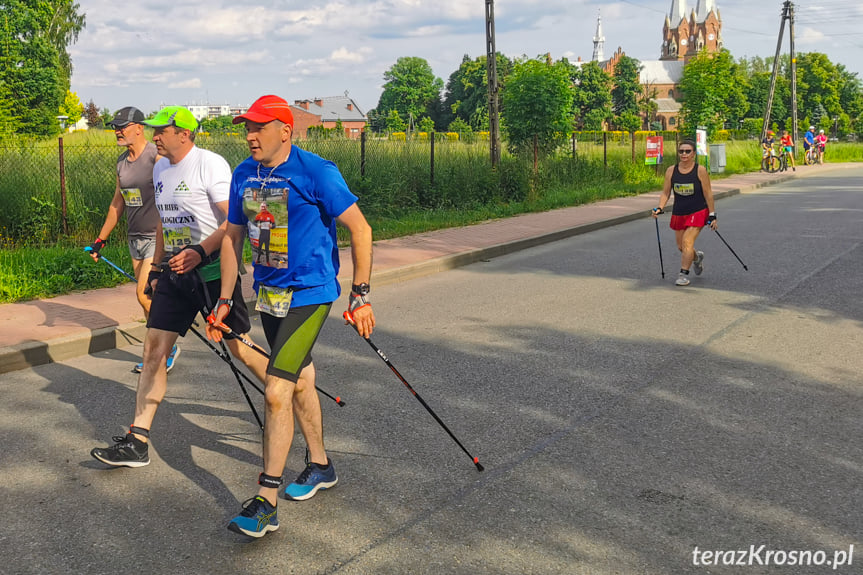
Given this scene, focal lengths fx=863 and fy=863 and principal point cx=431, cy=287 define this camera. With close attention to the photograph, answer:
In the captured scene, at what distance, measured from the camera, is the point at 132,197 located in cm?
648

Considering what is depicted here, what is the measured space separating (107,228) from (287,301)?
131 inches

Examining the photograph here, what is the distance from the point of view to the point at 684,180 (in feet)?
34.1

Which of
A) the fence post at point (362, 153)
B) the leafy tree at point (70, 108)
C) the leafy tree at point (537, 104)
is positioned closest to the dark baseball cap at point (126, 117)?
the fence post at point (362, 153)

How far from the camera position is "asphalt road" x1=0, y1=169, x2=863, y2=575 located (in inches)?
142

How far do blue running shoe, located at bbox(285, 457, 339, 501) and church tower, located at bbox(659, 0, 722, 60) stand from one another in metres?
186

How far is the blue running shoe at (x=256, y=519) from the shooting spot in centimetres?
362

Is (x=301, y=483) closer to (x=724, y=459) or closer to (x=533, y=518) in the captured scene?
(x=533, y=518)

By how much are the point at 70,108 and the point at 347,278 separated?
72829mm

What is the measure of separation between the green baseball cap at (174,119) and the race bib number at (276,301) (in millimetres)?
1512

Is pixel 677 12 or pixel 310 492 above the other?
pixel 677 12

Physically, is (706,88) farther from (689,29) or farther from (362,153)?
(689,29)

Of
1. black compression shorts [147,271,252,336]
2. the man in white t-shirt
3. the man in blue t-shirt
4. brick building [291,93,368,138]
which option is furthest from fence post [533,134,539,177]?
brick building [291,93,368,138]

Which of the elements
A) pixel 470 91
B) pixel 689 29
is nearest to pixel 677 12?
pixel 689 29

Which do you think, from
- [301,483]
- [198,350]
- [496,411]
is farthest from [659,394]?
[198,350]
